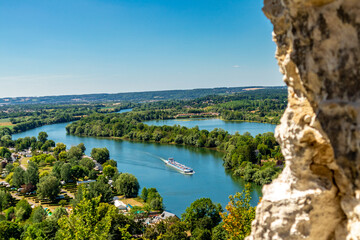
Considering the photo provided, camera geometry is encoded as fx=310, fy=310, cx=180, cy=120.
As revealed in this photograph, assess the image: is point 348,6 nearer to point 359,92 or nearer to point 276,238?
point 359,92

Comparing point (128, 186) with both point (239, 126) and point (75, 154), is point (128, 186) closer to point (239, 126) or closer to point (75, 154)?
point (75, 154)

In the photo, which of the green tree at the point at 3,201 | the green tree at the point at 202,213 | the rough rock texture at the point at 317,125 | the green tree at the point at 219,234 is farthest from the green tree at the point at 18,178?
the rough rock texture at the point at 317,125

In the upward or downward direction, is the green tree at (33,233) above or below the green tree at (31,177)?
above

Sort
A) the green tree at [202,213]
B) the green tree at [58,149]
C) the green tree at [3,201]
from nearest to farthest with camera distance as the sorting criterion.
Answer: the green tree at [202,213], the green tree at [3,201], the green tree at [58,149]

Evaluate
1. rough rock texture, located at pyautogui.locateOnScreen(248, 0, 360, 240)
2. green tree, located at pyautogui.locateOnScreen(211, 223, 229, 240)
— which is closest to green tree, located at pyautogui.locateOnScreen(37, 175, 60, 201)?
green tree, located at pyautogui.locateOnScreen(211, 223, 229, 240)

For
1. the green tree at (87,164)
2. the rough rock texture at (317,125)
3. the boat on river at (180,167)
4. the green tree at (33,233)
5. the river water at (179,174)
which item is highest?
the rough rock texture at (317,125)

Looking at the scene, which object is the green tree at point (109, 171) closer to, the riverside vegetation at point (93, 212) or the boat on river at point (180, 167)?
the riverside vegetation at point (93, 212)
